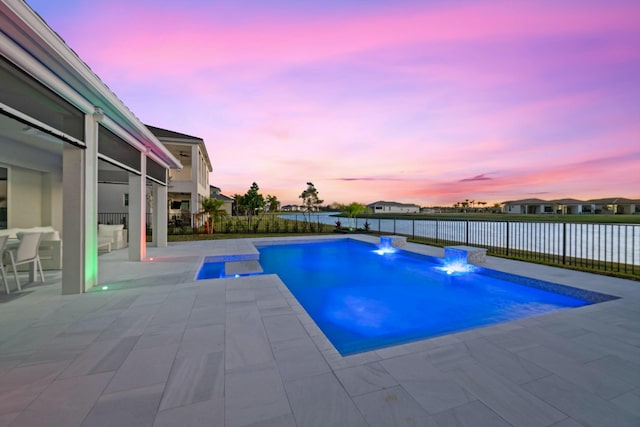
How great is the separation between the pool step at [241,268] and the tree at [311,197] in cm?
1912

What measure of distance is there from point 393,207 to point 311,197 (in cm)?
6470

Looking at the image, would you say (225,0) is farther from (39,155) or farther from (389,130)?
(389,130)

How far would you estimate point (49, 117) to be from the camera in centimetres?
336

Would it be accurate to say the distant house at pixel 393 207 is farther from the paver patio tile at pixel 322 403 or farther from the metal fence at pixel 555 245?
the paver patio tile at pixel 322 403

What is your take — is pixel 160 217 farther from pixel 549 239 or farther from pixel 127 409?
pixel 549 239

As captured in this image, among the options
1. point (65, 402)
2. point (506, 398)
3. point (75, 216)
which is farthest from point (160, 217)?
point (506, 398)

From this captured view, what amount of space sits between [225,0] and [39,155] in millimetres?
6967

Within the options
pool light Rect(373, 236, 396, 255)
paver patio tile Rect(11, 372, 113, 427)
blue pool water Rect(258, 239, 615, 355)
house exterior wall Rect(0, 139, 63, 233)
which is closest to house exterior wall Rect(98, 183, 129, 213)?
house exterior wall Rect(0, 139, 63, 233)

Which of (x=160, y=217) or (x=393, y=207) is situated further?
(x=393, y=207)

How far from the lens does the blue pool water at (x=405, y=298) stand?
4.08 m

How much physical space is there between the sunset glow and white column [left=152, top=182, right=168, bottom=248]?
3.33 metres

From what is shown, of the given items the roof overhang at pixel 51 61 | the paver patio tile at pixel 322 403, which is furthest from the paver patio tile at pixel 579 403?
the roof overhang at pixel 51 61

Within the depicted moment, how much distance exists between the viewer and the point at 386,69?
991 centimetres

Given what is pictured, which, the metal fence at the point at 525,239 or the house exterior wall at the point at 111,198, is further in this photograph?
the house exterior wall at the point at 111,198
